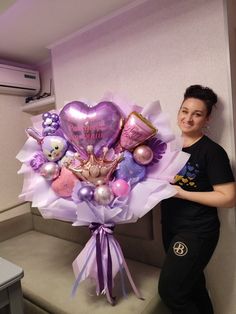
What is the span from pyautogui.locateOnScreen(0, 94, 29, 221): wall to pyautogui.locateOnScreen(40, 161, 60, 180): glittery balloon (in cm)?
154

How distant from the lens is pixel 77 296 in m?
1.39

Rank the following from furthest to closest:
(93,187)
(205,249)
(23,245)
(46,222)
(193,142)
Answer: (46,222) < (23,245) < (193,142) < (205,249) < (93,187)

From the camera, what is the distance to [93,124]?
1131mm

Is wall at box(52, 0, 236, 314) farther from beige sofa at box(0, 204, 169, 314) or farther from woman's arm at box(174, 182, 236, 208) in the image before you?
beige sofa at box(0, 204, 169, 314)

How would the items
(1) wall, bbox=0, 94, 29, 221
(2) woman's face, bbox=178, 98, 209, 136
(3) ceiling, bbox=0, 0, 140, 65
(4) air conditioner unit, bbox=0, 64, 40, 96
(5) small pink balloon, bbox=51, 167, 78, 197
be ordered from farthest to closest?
(1) wall, bbox=0, 94, 29, 221, (4) air conditioner unit, bbox=0, 64, 40, 96, (3) ceiling, bbox=0, 0, 140, 65, (2) woman's face, bbox=178, 98, 209, 136, (5) small pink balloon, bbox=51, 167, 78, 197

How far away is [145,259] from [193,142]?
0.93 meters

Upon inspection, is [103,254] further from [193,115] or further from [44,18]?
[44,18]

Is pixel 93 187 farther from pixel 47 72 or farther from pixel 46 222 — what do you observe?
pixel 47 72

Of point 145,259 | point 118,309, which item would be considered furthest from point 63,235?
point 118,309

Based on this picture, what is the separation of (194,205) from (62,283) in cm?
96

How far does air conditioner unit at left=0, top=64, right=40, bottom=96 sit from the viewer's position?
231 cm

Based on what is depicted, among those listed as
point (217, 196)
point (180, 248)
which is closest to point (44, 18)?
point (217, 196)

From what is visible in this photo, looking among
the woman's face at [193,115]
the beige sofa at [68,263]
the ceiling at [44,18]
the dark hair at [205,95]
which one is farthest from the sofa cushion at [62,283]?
the ceiling at [44,18]

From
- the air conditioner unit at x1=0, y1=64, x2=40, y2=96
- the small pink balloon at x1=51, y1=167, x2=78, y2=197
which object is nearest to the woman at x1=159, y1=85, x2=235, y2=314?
the small pink balloon at x1=51, y1=167, x2=78, y2=197
